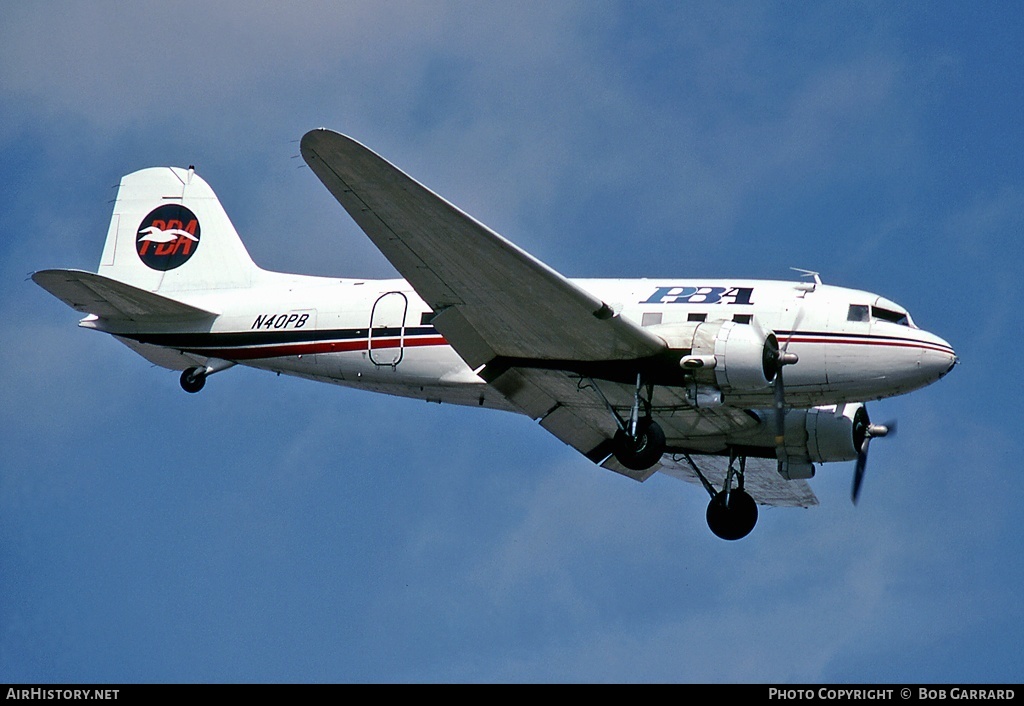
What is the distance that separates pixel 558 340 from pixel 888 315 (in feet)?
19.2

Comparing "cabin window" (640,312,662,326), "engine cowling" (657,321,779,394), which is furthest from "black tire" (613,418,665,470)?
"cabin window" (640,312,662,326)

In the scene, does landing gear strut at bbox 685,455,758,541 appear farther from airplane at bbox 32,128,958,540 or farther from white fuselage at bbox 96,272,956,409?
white fuselage at bbox 96,272,956,409

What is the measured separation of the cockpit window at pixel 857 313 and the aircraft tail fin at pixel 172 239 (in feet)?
41.3

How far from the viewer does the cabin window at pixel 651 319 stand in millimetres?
25359

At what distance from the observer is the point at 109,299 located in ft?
92.7

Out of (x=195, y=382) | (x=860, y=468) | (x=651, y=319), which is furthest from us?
(x=195, y=382)

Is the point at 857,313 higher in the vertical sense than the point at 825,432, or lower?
higher

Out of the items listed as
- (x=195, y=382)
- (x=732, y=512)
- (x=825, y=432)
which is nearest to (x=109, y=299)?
(x=195, y=382)

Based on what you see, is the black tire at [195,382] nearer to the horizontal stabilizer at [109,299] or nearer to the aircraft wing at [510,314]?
the horizontal stabilizer at [109,299]

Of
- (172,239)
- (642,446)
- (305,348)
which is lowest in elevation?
(642,446)

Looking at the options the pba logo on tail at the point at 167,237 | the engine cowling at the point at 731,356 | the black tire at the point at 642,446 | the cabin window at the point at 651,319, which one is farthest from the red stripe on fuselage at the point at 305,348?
the engine cowling at the point at 731,356

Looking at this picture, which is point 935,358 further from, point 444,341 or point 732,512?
point 444,341

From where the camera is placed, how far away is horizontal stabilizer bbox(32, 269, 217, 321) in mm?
27109
